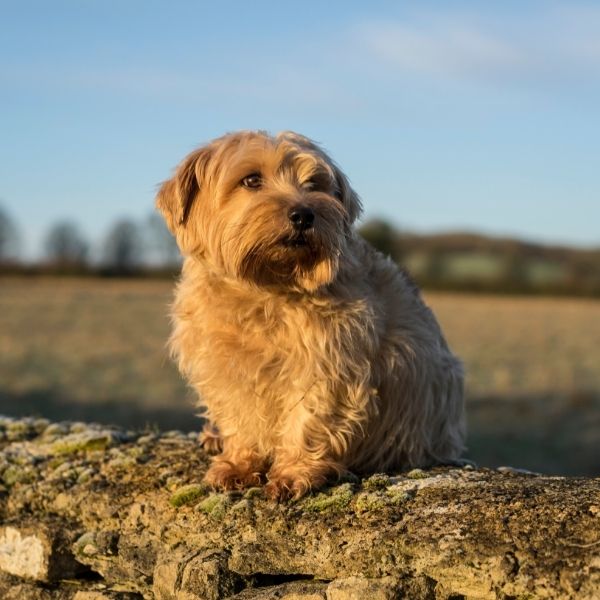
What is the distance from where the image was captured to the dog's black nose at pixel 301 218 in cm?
486

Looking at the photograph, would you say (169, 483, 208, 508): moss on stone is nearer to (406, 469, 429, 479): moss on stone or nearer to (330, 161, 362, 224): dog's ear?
(406, 469, 429, 479): moss on stone

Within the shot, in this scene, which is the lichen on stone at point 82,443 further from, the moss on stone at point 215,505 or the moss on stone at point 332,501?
the moss on stone at point 332,501

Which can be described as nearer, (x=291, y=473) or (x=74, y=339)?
(x=291, y=473)

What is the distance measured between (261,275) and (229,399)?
767 millimetres

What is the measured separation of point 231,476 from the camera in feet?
16.6

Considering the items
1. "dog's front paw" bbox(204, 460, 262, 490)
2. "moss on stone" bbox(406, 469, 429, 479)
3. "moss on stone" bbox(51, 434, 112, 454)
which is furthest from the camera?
"moss on stone" bbox(51, 434, 112, 454)

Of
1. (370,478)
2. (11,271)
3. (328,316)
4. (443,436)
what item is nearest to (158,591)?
(370,478)

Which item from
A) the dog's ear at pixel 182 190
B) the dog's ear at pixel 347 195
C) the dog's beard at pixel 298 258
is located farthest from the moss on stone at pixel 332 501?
the dog's ear at pixel 182 190

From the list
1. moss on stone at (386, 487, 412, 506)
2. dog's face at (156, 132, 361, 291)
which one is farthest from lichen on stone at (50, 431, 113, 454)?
moss on stone at (386, 487, 412, 506)

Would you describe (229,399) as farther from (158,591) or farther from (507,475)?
(507,475)

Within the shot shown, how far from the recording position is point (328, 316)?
5.10 m

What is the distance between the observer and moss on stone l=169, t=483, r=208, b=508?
4.86 meters

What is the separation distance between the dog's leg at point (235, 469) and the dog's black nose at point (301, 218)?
1.35 m

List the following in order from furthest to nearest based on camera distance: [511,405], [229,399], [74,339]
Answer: [74,339] < [511,405] < [229,399]
